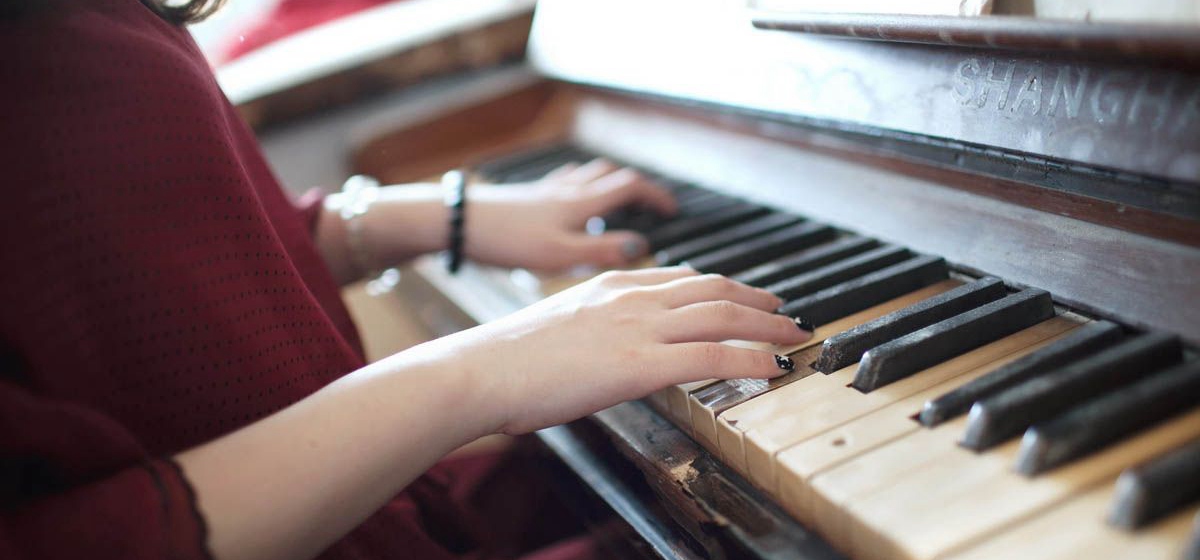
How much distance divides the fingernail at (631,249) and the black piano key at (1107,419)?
0.59m

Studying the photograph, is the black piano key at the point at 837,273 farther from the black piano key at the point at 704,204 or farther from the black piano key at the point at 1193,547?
the black piano key at the point at 1193,547

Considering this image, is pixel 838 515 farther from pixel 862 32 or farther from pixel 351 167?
pixel 351 167

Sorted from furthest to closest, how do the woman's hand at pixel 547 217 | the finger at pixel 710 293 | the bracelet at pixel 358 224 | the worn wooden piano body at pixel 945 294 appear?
the bracelet at pixel 358 224, the woman's hand at pixel 547 217, the finger at pixel 710 293, the worn wooden piano body at pixel 945 294

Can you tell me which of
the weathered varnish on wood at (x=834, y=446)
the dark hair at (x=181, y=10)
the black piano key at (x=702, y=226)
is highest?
the dark hair at (x=181, y=10)

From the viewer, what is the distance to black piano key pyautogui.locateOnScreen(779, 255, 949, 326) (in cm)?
82

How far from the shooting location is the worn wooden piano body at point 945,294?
1.80 feet

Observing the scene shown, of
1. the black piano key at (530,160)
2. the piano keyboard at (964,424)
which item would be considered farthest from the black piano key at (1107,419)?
the black piano key at (530,160)

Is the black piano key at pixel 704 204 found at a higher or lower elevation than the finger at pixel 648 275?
lower

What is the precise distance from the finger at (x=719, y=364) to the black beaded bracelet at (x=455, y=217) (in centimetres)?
55

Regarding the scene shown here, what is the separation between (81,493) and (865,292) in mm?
628

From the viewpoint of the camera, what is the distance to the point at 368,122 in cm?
188

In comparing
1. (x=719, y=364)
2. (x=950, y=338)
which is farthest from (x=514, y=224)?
(x=950, y=338)

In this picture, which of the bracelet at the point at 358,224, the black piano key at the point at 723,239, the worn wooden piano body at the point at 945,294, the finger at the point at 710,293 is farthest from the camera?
the bracelet at the point at 358,224

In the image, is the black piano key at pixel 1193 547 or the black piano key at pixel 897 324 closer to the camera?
the black piano key at pixel 1193 547
